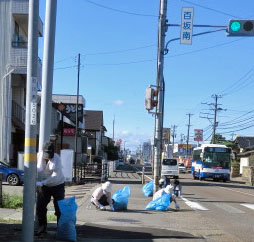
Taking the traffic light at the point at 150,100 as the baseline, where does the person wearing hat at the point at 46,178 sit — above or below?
below

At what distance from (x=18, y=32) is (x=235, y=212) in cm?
1985

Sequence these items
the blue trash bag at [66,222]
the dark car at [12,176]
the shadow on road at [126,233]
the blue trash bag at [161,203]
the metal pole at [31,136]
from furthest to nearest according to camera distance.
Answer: the dark car at [12,176], the blue trash bag at [161,203], the shadow on road at [126,233], the blue trash bag at [66,222], the metal pole at [31,136]

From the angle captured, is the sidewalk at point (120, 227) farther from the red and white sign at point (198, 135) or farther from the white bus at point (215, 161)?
the red and white sign at point (198, 135)

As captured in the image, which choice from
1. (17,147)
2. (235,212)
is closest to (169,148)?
(17,147)

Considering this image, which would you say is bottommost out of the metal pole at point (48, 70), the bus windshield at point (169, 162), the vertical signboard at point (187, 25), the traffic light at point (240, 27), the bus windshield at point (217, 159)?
the bus windshield at point (169, 162)

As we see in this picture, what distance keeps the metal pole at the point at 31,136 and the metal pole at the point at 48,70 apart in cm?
297

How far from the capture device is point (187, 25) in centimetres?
1552

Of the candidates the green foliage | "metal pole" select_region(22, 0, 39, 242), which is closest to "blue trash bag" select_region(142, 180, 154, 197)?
the green foliage

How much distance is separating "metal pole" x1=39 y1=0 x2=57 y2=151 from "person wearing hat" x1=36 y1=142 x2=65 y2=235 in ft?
5.25

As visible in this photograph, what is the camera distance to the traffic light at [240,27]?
1298cm

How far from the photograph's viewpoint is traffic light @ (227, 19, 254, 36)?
12984 mm

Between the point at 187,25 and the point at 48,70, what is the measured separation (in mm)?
7651

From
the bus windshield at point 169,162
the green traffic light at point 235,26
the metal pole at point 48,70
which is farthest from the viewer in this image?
the bus windshield at point 169,162

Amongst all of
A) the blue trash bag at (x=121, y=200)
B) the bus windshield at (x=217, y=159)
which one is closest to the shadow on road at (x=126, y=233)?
the blue trash bag at (x=121, y=200)
